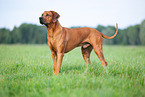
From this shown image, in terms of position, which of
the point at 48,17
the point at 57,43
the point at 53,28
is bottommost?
the point at 57,43

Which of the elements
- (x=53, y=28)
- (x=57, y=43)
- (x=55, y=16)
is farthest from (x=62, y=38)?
(x=55, y=16)

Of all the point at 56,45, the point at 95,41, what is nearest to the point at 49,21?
the point at 56,45

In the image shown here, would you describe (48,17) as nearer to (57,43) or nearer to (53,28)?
(53,28)

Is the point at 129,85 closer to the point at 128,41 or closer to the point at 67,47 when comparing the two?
the point at 67,47

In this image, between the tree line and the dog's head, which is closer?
the dog's head

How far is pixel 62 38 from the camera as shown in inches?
159

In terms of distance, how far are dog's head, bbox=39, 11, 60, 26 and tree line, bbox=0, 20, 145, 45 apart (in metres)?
26.4

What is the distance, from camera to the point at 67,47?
4262 millimetres

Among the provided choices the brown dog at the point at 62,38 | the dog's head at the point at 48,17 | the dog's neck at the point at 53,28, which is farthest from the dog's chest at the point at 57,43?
the dog's head at the point at 48,17

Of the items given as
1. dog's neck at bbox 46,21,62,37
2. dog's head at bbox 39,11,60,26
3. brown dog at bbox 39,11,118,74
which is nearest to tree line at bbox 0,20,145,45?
brown dog at bbox 39,11,118,74

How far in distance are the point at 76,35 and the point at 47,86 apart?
202 cm

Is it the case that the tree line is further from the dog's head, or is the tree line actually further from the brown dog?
the dog's head

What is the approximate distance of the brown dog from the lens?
390 cm

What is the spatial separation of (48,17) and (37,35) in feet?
105
